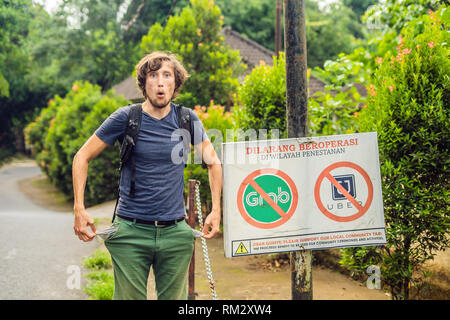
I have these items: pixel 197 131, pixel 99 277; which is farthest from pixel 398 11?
pixel 99 277

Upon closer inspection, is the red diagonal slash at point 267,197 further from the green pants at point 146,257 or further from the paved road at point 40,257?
the paved road at point 40,257

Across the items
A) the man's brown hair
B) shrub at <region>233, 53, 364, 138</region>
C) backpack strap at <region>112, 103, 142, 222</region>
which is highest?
shrub at <region>233, 53, 364, 138</region>

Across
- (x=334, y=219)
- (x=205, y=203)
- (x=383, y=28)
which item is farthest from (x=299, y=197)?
(x=383, y=28)

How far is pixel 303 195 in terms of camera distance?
11.5 ft

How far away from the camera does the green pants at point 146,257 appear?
9.28 ft

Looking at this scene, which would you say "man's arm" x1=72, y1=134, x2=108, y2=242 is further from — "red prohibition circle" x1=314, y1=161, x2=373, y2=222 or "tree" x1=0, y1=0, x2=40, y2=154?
"tree" x1=0, y1=0, x2=40, y2=154

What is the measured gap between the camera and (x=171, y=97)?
309 centimetres

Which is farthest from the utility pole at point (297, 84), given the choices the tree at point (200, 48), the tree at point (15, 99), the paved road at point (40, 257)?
the tree at point (15, 99)

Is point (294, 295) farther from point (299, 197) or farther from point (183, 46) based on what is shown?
point (183, 46)

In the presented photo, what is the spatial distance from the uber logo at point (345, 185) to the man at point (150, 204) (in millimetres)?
1021

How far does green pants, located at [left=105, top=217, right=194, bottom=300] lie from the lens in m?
2.83

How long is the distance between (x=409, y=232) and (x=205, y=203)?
4.80 meters

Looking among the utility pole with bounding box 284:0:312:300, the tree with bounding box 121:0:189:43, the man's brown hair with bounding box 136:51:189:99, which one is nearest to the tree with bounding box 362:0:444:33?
the utility pole with bounding box 284:0:312:300

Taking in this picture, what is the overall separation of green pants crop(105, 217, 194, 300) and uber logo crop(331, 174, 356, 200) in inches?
48.2
